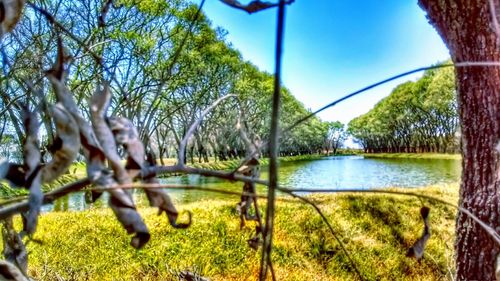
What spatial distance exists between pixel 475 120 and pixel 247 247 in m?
1.91

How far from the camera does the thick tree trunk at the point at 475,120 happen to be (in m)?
1.35

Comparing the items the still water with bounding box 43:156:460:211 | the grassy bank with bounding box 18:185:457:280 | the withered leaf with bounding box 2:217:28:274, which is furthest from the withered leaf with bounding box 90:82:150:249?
the still water with bounding box 43:156:460:211

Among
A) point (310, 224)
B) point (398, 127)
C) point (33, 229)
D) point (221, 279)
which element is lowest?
point (221, 279)

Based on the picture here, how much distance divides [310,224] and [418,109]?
2287 centimetres

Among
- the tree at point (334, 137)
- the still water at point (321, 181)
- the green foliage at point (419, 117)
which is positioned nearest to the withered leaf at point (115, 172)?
the still water at point (321, 181)

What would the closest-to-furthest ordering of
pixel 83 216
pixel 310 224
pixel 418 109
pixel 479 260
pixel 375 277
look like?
pixel 479 260, pixel 375 277, pixel 310 224, pixel 83 216, pixel 418 109

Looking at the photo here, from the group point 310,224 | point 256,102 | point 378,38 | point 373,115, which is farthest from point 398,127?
point 378,38

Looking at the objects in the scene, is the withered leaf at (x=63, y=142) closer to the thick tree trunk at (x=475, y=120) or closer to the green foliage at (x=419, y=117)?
the thick tree trunk at (x=475, y=120)

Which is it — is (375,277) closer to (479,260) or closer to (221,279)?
(221,279)

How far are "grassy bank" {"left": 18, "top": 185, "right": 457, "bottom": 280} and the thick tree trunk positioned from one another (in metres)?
1.05

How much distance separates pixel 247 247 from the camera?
297 cm

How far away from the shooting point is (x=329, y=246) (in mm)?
3092

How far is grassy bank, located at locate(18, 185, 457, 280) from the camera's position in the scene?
106 inches

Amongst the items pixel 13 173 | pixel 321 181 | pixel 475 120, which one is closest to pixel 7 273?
pixel 13 173
